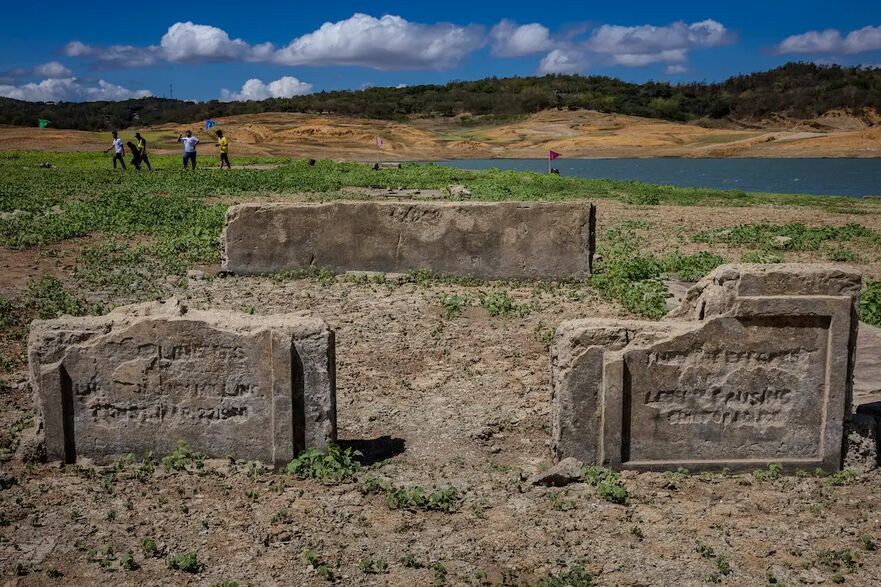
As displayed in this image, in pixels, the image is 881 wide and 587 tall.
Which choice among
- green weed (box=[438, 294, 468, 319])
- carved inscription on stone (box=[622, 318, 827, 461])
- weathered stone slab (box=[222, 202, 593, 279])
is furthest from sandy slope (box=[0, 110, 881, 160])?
carved inscription on stone (box=[622, 318, 827, 461])

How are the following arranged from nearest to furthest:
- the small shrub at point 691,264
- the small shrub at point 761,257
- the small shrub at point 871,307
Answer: the small shrub at point 871,307 < the small shrub at point 691,264 < the small shrub at point 761,257

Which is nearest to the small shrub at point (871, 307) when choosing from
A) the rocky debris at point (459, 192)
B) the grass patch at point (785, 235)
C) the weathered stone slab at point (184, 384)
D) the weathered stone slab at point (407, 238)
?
the weathered stone slab at point (407, 238)

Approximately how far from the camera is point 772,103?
83.8 meters

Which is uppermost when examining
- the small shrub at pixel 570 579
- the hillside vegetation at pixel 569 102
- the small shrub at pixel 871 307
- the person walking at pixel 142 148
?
the hillside vegetation at pixel 569 102

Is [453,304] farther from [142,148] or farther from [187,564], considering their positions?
[142,148]

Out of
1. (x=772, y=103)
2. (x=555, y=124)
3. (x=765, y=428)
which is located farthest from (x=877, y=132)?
(x=765, y=428)

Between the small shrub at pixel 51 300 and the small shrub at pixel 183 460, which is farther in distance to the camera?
the small shrub at pixel 51 300

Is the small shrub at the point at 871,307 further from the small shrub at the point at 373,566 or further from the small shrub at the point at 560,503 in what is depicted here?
the small shrub at the point at 373,566

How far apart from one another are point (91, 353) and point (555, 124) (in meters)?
75.7

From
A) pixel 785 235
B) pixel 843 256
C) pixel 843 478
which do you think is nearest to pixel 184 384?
pixel 843 478

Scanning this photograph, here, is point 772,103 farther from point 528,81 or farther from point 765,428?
point 765,428

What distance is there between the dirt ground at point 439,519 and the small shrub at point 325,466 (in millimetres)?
90

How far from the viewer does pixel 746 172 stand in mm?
49438

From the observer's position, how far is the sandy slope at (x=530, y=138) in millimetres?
53438
